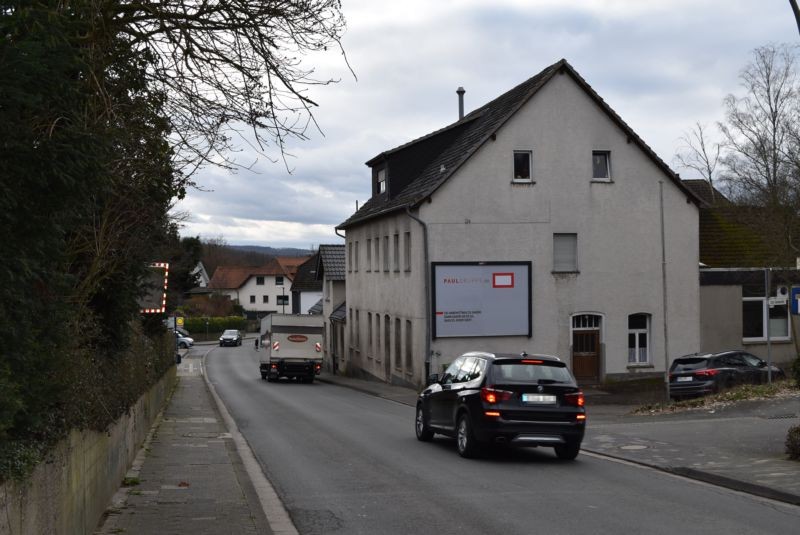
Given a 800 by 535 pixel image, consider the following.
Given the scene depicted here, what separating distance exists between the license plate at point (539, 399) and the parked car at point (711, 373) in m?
13.2

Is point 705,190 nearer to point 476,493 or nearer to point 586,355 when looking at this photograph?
point 586,355

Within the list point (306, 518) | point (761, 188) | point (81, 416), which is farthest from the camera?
point (761, 188)

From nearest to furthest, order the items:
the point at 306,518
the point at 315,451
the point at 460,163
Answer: the point at 306,518 → the point at 315,451 → the point at 460,163

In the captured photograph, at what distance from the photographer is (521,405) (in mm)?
14617

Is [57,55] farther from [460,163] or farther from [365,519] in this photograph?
[460,163]

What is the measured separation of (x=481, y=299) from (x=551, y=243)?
334 cm

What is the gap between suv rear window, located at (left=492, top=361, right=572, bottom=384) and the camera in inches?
584

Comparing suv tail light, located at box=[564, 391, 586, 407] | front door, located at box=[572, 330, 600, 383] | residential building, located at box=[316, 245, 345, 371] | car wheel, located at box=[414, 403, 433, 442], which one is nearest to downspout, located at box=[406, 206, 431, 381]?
front door, located at box=[572, 330, 600, 383]

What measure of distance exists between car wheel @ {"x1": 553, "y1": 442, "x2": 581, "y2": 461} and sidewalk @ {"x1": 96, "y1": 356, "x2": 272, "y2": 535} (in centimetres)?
503

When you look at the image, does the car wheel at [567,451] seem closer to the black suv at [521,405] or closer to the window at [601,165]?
the black suv at [521,405]

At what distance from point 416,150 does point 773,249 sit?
47.2 feet

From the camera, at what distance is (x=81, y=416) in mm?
8328

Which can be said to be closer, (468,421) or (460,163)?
(468,421)

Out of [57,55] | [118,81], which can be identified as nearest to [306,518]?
[118,81]
